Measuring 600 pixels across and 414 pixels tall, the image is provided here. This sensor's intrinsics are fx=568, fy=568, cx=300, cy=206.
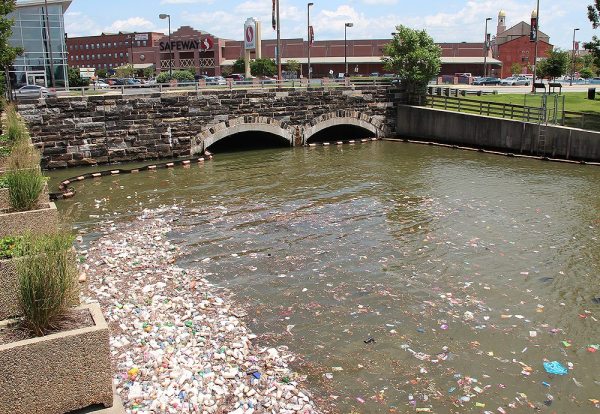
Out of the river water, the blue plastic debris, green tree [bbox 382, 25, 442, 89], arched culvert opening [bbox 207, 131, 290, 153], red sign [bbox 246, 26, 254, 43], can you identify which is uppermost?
red sign [bbox 246, 26, 254, 43]

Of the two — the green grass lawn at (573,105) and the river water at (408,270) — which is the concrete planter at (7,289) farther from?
the green grass lawn at (573,105)

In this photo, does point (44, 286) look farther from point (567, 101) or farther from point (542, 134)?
point (567, 101)

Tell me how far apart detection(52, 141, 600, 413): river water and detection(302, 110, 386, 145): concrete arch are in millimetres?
9964

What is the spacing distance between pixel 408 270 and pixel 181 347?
239 inches

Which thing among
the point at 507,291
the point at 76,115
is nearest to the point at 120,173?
the point at 76,115

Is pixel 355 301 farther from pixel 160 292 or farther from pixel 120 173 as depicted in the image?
pixel 120 173

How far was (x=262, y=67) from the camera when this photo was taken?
86062mm

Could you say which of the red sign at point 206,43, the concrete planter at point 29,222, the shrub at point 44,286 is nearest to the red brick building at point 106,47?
the red sign at point 206,43

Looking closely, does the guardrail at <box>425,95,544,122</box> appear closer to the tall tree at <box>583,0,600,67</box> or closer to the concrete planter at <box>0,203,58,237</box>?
the tall tree at <box>583,0,600,67</box>

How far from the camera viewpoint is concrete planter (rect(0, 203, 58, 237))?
9.31 m

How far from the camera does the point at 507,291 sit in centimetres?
1188

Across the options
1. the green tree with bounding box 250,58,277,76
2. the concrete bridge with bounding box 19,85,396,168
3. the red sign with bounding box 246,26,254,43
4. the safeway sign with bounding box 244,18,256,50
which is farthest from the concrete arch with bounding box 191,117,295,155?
the green tree with bounding box 250,58,277,76

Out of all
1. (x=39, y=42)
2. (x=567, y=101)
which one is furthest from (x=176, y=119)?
Result: (x=39, y=42)

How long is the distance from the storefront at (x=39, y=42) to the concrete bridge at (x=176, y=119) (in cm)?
2927
